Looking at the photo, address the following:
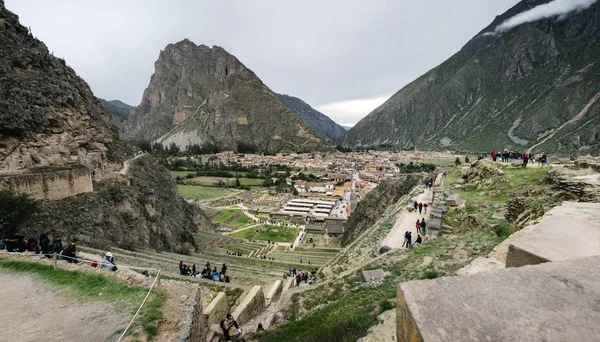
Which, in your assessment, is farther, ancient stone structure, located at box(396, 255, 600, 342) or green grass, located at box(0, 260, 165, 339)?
green grass, located at box(0, 260, 165, 339)

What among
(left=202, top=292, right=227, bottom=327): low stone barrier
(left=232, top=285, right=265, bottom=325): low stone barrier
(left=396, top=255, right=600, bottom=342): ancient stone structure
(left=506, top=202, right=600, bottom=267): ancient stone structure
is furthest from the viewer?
(left=232, top=285, right=265, bottom=325): low stone barrier

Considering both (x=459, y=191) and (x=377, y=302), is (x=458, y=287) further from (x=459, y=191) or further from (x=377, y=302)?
(x=459, y=191)

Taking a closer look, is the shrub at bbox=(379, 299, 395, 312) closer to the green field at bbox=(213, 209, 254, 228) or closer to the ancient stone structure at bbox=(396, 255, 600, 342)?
the ancient stone structure at bbox=(396, 255, 600, 342)

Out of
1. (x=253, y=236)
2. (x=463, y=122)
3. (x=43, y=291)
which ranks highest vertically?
(x=463, y=122)

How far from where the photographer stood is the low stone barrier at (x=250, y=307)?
1065 centimetres

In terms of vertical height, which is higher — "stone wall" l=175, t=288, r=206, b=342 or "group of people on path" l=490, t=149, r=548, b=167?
"group of people on path" l=490, t=149, r=548, b=167

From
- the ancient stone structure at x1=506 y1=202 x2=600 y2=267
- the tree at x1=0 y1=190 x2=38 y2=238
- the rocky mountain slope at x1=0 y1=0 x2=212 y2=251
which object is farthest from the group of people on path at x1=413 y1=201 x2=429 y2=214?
the tree at x1=0 y1=190 x2=38 y2=238

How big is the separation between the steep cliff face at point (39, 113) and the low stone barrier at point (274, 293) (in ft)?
58.6

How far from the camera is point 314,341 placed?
241 inches

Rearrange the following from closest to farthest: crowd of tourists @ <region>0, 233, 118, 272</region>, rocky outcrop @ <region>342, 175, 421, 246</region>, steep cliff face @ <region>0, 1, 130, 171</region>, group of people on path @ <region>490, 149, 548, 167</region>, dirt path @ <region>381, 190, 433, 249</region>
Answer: crowd of tourists @ <region>0, 233, 118, 272</region> < dirt path @ <region>381, 190, 433, 249</region> < steep cliff face @ <region>0, 1, 130, 171</region> < group of people on path @ <region>490, 149, 548, 167</region> < rocky outcrop @ <region>342, 175, 421, 246</region>

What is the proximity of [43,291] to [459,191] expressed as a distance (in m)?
22.6

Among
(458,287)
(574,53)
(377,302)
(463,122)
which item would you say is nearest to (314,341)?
(377,302)

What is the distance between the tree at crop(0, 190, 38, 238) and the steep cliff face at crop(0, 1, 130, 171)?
3961mm

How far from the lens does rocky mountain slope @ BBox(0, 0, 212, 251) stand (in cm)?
1852
